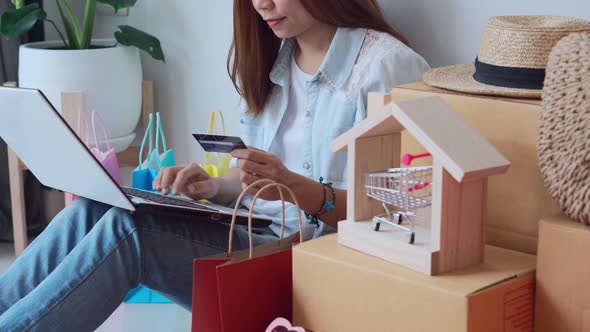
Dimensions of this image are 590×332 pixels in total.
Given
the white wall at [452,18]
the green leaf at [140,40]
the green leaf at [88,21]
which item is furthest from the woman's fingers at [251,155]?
the green leaf at [88,21]

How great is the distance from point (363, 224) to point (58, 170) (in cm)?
67

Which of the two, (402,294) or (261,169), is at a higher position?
(261,169)

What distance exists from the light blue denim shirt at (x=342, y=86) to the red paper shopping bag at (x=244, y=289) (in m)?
0.36

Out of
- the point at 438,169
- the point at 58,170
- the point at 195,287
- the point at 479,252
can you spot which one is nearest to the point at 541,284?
the point at 479,252

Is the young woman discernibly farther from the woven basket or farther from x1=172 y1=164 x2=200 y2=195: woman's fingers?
the woven basket

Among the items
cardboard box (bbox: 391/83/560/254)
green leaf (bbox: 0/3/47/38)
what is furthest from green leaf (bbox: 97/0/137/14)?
cardboard box (bbox: 391/83/560/254)

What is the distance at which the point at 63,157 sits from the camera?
4.78ft

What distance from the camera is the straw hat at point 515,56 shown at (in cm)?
112

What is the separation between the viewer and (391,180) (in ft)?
3.62

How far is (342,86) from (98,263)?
0.59 metres

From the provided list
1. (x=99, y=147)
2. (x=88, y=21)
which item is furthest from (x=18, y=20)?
(x=99, y=147)

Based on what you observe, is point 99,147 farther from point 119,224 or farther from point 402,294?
point 402,294

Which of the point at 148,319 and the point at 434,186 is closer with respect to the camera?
the point at 434,186

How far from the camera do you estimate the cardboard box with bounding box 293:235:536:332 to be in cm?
98
